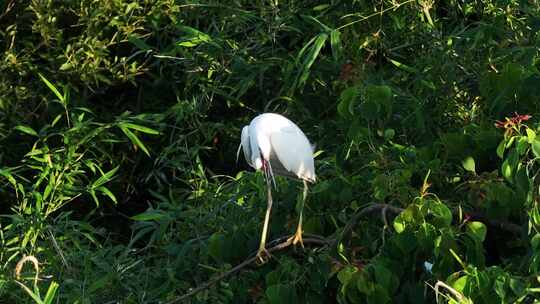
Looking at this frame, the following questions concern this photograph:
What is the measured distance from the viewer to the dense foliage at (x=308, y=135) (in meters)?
2.41

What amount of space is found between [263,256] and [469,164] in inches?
22.3

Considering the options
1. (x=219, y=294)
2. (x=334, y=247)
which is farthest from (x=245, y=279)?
(x=334, y=247)

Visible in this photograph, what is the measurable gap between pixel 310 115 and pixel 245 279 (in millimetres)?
1536

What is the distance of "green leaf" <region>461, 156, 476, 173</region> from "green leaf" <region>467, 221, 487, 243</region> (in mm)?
249

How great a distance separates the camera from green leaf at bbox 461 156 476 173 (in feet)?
8.34

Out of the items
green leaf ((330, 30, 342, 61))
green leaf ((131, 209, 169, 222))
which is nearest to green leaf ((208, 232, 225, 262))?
green leaf ((131, 209, 169, 222))

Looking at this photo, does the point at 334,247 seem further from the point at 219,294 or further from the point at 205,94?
the point at 205,94

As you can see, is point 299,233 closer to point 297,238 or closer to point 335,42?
point 297,238

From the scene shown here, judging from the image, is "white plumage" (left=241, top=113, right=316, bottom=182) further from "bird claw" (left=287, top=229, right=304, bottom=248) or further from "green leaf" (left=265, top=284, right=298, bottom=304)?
"green leaf" (left=265, top=284, right=298, bottom=304)

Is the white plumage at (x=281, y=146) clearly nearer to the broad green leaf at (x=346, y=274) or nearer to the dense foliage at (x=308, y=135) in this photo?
the dense foliage at (x=308, y=135)

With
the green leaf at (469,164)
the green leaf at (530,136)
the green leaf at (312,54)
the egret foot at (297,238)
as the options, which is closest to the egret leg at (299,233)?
the egret foot at (297,238)

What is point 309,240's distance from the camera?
268 centimetres

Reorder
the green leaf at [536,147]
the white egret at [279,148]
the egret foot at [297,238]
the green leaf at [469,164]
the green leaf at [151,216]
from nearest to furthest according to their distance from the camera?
the green leaf at [536,147] → the green leaf at [469,164] → the egret foot at [297,238] → the white egret at [279,148] → the green leaf at [151,216]

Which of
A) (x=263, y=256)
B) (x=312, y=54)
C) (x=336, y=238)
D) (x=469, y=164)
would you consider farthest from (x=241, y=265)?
(x=312, y=54)
